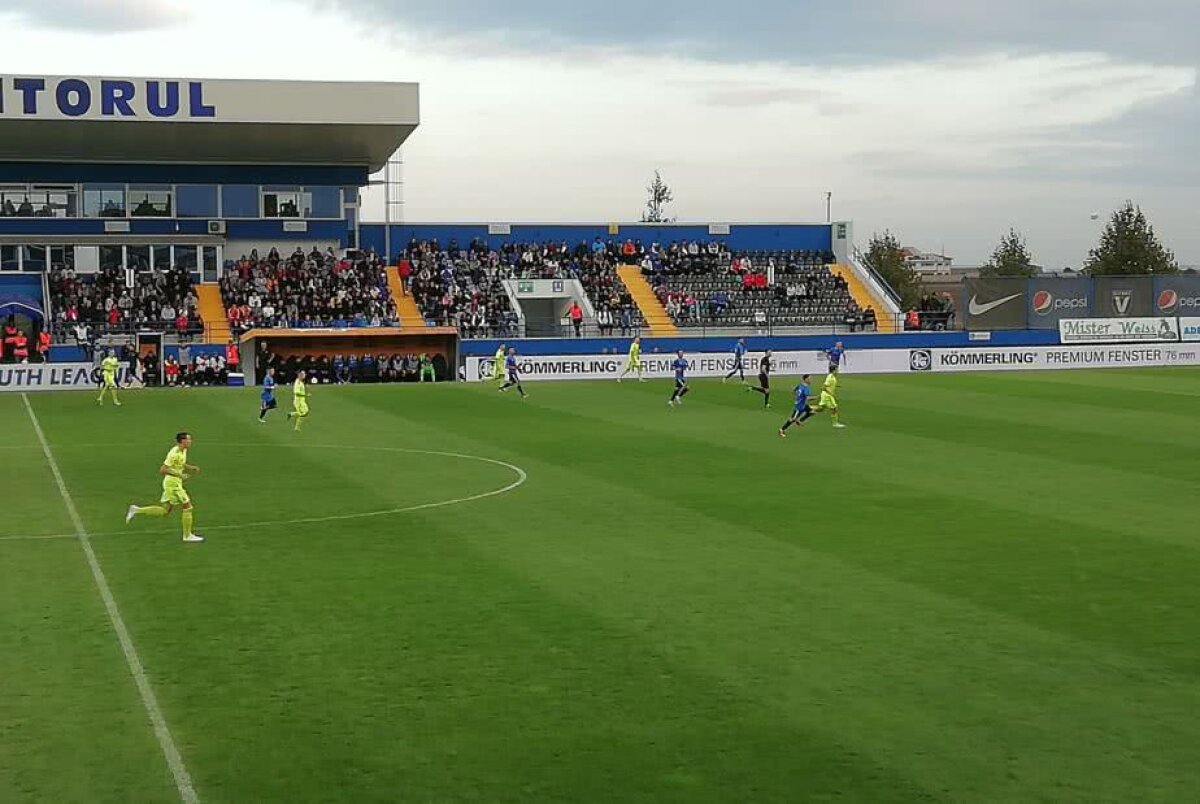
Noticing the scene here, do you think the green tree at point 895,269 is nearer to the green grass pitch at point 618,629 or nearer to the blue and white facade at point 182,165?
the blue and white facade at point 182,165

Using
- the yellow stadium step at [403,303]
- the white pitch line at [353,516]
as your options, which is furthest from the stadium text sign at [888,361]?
the white pitch line at [353,516]

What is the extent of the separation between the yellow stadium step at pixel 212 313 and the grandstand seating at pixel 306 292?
18.7 inches

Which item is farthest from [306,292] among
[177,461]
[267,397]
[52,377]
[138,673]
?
[138,673]

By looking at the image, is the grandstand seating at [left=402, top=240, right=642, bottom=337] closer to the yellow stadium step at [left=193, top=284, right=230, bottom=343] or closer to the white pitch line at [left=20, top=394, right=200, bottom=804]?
the yellow stadium step at [left=193, top=284, right=230, bottom=343]


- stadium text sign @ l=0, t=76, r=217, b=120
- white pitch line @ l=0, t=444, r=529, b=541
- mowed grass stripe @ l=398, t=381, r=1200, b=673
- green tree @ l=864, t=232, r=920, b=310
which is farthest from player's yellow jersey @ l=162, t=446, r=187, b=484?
green tree @ l=864, t=232, r=920, b=310

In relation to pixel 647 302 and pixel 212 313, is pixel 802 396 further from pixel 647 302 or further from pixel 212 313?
pixel 647 302

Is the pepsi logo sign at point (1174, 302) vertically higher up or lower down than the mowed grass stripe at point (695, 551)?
higher up

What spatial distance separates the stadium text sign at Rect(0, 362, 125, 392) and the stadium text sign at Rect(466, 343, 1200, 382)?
47.8 feet

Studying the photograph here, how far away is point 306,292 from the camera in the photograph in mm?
66812

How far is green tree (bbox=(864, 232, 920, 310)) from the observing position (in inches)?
4737

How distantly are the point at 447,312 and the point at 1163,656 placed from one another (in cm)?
5535

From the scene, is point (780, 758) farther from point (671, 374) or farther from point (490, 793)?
point (671, 374)

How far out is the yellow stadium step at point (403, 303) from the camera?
67375 mm

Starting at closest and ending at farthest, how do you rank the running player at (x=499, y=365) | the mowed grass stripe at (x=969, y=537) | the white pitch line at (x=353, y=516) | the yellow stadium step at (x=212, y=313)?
the mowed grass stripe at (x=969, y=537) → the white pitch line at (x=353, y=516) → the running player at (x=499, y=365) → the yellow stadium step at (x=212, y=313)
